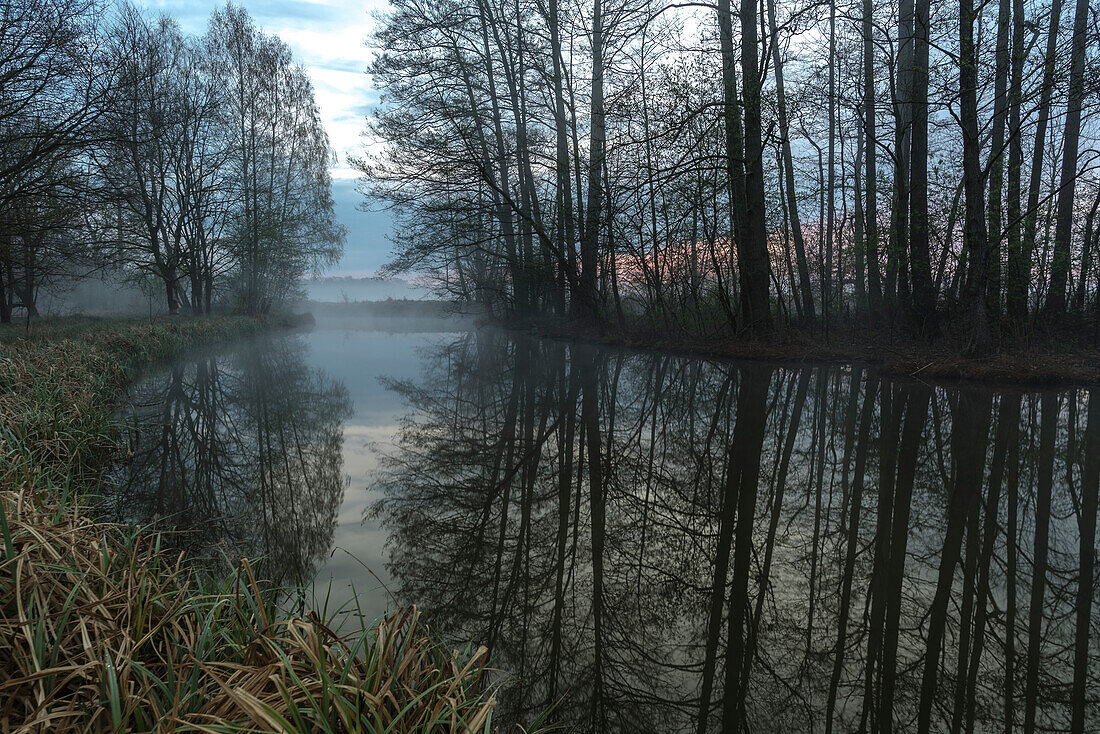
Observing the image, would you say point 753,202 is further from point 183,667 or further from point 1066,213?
point 183,667

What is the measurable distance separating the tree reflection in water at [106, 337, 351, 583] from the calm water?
0.03 metres

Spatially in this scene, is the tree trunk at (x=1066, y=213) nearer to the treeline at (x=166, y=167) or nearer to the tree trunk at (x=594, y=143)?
the tree trunk at (x=594, y=143)

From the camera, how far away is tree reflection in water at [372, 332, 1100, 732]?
1.79 meters

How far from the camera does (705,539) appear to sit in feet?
9.64

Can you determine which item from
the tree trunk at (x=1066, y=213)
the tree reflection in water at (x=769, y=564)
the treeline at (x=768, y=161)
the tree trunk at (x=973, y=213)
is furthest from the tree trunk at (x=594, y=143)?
the tree reflection in water at (x=769, y=564)

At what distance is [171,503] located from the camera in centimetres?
345

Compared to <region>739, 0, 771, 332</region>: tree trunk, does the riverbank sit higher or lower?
lower

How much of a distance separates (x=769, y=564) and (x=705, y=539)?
1.18 feet

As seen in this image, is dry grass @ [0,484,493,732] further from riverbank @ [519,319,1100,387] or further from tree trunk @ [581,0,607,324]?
tree trunk @ [581,0,607,324]

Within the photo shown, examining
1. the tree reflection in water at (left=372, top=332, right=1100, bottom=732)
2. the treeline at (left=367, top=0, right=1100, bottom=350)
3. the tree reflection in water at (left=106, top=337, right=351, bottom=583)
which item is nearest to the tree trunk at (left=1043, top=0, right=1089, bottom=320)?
the treeline at (left=367, top=0, right=1100, bottom=350)

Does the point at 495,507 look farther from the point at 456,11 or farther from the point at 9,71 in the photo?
the point at 456,11

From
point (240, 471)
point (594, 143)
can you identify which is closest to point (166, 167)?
point (594, 143)

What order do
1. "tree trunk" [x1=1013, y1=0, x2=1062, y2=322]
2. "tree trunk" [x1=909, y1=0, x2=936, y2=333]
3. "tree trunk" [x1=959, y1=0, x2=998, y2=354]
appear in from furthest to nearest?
"tree trunk" [x1=909, y1=0, x2=936, y2=333] → "tree trunk" [x1=959, y1=0, x2=998, y2=354] → "tree trunk" [x1=1013, y1=0, x2=1062, y2=322]

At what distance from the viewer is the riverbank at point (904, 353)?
728 centimetres
